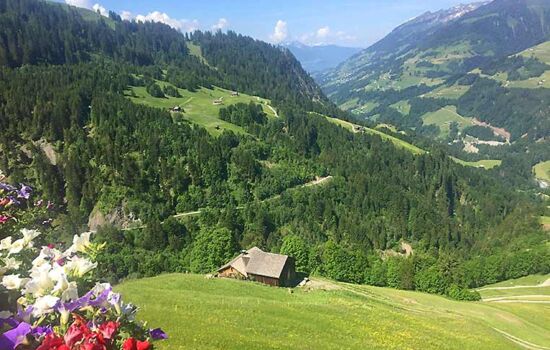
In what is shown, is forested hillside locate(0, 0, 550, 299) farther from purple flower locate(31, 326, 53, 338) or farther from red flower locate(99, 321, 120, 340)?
red flower locate(99, 321, 120, 340)

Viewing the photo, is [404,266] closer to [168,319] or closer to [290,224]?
[290,224]

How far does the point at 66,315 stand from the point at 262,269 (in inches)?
2721

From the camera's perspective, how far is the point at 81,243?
643 centimetres

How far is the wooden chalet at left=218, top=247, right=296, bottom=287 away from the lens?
234 feet

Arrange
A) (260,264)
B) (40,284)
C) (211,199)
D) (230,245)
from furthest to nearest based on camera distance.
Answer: (211,199), (230,245), (260,264), (40,284)

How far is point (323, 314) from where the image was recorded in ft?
132

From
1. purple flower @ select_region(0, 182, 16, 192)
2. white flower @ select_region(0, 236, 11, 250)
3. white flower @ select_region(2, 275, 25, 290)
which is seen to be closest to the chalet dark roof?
purple flower @ select_region(0, 182, 16, 192)

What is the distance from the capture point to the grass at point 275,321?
28734mm

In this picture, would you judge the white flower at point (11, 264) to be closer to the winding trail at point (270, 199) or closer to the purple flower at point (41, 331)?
the purple flower at point (41, 331)

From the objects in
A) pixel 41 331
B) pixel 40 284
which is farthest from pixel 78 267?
pixel 41 331

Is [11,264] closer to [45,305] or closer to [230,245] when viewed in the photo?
[45,305]

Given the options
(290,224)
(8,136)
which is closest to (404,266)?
(290,224)

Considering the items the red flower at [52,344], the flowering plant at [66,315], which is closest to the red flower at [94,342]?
the flowering plant at [66,315]

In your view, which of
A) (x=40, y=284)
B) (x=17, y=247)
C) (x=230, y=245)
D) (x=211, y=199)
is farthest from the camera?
(x=211, y=199)
